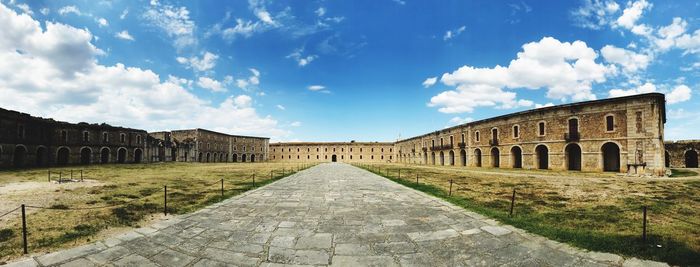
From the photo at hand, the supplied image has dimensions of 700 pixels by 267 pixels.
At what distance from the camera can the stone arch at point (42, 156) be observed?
101ft

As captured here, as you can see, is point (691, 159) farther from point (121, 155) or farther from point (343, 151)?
point (121, 155)

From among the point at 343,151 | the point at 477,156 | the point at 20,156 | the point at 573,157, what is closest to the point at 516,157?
the point at 573,157

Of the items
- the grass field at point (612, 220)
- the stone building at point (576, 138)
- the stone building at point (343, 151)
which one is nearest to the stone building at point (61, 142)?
the stone building at point (343, 151)

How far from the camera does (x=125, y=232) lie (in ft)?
18.0

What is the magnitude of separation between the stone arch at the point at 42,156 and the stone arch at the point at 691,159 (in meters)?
69.2

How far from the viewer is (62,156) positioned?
33.5m

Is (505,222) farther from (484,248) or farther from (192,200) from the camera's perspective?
(192,200)

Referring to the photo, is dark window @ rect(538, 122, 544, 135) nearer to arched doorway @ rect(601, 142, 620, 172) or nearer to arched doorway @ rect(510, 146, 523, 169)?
arched doorway @ rect(510, 146, 523, 169)

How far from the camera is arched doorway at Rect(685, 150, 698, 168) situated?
30359 millimetres

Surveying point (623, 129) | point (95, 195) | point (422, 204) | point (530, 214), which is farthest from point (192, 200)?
point (623, 129)

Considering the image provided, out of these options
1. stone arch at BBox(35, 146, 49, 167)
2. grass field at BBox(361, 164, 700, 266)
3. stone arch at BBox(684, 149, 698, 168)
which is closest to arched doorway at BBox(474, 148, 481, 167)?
stone arch at BBox(684, 149, 698, 168)

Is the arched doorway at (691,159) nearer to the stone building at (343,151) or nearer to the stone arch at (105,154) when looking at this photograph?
the stone building at (343,151)

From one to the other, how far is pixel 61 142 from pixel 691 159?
69933mm

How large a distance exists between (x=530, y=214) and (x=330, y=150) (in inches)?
2638
